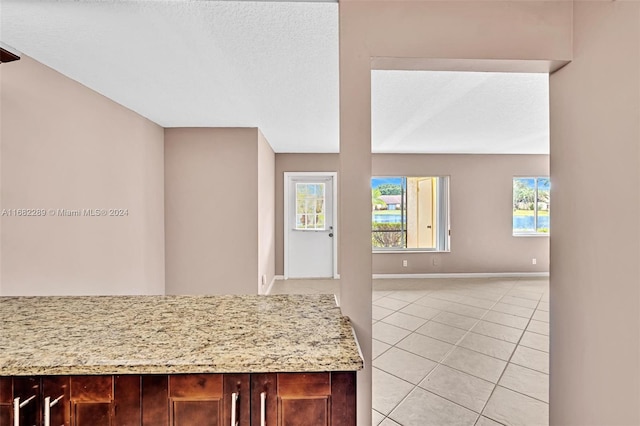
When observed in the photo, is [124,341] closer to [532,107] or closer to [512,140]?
[532,107]

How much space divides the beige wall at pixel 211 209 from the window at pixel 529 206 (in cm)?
499

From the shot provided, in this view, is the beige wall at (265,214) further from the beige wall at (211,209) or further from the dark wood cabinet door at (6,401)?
the dark wood cabinet door at (6,401)

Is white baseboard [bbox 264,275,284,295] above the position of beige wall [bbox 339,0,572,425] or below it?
below

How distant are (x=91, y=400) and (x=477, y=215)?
234 inches

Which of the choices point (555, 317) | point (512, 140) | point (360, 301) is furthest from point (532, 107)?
point (360, 301)

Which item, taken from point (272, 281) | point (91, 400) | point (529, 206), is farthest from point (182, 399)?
point (529, 206)

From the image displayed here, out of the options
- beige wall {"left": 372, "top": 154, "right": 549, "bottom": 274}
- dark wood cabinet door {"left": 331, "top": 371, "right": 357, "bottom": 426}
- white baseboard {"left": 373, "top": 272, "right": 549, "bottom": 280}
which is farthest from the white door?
dark wood cabinet door {"left": 331, "top": 371, "right": 357, "bottom": 426}

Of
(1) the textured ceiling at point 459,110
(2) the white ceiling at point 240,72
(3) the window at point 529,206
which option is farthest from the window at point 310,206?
(3) the window at point 529,206

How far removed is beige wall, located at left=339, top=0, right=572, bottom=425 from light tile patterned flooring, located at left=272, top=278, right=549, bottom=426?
1.09m

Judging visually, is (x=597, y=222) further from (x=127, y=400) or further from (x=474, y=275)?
(x=474, y=275)

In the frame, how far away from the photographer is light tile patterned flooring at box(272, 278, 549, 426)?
6.39 ft

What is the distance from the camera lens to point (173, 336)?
986 millimetres

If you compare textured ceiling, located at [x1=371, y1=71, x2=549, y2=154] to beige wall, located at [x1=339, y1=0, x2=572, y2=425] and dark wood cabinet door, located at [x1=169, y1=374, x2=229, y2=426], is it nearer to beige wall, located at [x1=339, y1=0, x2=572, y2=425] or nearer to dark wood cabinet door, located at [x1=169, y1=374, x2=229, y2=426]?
beige wall, located at [x1=339, y1=0, x2=572, y2=425]

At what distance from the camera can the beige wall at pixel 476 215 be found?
555 centimetres
